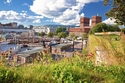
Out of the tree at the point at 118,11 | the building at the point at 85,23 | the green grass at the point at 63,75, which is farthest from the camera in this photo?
the building at the point at 85,23

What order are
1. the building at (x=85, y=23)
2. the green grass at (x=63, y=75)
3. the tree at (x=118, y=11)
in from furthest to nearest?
the building at (x=85, y=23) → the tree at (x=118, y=11) → the green grass at (x=63, y=75)

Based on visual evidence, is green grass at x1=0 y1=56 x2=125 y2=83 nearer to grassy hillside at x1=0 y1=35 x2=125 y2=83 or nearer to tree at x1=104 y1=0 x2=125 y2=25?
grassy hillside at x1=0 y1=35 x2=125 y2=83

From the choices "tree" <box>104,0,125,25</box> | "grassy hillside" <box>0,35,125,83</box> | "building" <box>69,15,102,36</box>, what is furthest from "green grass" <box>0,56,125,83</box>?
"building" <box>69,15,102,36</box>

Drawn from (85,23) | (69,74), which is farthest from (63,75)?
(85,23)

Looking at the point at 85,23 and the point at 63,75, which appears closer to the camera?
the point at 63,75

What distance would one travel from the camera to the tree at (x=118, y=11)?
1105 cm

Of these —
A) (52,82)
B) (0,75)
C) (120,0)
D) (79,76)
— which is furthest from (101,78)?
(120,0)

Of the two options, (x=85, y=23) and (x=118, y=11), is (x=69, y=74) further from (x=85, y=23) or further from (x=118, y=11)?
(x=85, y=23)

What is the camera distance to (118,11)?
11555mm

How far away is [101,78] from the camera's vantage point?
2465mm

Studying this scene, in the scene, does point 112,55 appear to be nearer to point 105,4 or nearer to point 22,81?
point 22,81

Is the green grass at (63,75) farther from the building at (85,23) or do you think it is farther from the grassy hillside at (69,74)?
the building at (85,23)

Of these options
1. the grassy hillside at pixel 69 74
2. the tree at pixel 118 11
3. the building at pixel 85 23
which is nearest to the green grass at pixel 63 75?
the grassy hillside at pixel 69 74

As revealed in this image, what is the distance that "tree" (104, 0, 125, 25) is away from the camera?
1105 cm
